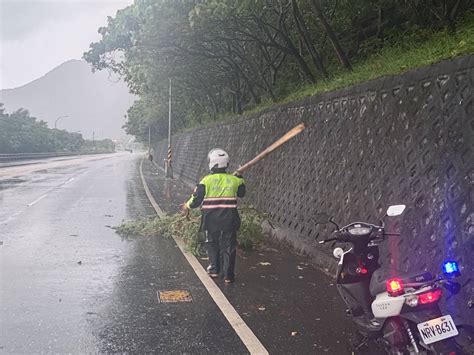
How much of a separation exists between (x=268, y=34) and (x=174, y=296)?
32.0ft

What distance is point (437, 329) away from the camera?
339 centimetres

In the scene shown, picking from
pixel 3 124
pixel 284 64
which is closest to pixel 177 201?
pixel 284 64

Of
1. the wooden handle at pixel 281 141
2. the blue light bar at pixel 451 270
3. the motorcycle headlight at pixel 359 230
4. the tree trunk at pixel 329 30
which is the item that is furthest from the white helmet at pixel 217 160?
the tree trunk at pixel 329 30

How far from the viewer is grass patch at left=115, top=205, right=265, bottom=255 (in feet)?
29.8

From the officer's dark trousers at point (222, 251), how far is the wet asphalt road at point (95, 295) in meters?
0.42

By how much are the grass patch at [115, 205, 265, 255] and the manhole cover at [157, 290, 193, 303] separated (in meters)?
2.27

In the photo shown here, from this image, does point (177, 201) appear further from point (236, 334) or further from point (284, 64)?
point (236, 334)

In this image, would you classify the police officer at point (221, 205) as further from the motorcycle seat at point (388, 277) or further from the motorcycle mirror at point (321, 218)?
the motorcycle seat at point (388, 277)

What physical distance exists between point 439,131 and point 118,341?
417 centimetres

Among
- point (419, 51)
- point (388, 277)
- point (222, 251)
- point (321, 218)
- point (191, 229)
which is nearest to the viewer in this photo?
point (388, 277)

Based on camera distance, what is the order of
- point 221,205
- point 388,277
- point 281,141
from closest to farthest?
point 388,277 < point 221,205 < point 281,141

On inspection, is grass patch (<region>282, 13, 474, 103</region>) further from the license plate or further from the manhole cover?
the manhole cover

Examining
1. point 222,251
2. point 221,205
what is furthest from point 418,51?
Answer: point 222,251

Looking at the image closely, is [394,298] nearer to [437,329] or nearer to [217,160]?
[437,329]
